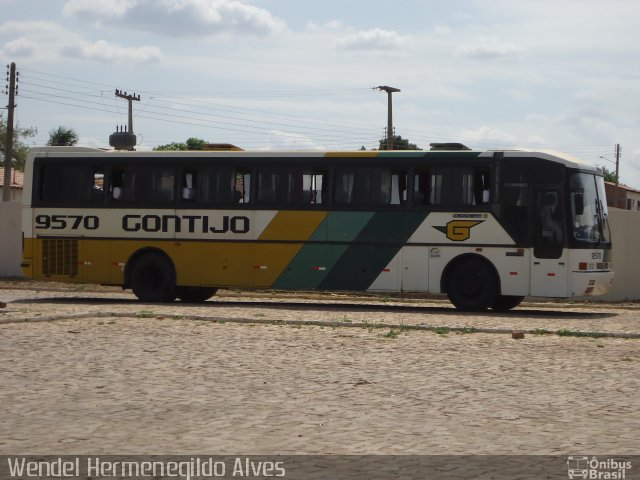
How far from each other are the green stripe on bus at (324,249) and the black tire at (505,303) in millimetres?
3425

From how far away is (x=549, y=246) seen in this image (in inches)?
928

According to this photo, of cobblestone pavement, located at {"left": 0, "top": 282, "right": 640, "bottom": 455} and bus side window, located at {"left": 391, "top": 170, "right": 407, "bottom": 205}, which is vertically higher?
bus side window, located at {"left": 391, "top": 170, "right": 407, "bottom": 205}

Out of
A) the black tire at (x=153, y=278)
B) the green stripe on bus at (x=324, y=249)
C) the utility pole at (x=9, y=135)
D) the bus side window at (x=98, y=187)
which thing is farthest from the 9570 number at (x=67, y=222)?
the utility pole at (x=9, y=135)

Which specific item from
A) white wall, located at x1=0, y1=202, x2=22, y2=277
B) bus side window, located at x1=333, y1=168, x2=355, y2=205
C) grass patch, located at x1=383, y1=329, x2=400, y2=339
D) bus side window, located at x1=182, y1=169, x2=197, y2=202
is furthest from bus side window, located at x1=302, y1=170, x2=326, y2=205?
white wall, located at x1=0, y1=202, x2=22, y2=277

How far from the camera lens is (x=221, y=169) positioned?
25969 millimetres

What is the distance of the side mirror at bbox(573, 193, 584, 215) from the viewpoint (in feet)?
77.8

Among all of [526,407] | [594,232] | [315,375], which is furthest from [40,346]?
[594,232]

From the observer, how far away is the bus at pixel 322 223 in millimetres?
23766

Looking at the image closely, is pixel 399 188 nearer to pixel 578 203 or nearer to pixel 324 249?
pixel 324 249

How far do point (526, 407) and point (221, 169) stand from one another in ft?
53.6

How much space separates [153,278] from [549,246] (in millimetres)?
9009

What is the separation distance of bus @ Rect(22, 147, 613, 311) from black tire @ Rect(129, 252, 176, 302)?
30 millimetres

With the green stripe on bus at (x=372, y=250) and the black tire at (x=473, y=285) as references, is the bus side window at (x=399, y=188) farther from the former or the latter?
the black tire at (x=473, y=285)

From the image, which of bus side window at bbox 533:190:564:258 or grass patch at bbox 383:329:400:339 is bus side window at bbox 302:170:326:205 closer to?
bus side window at bbox 533:190:564:258
